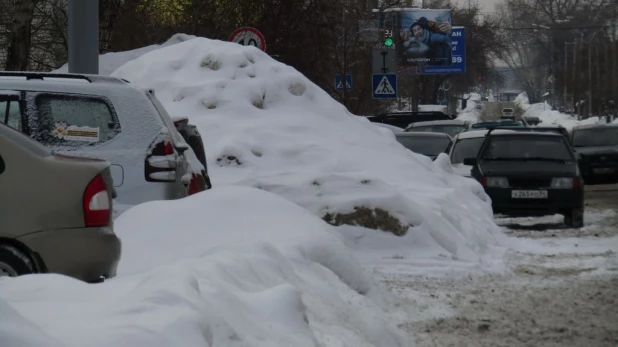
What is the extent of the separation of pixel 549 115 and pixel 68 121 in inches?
4465

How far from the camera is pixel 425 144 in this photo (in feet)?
81.5

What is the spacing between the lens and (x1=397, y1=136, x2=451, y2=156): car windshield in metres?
24.5

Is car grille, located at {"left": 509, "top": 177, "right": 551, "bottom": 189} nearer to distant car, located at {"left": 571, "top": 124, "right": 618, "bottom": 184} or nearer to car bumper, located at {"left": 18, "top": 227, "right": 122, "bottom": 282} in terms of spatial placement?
car bumper, located at {"left": 18, "top": 227, "right": 122, "bottom": 282}

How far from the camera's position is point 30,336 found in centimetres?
393

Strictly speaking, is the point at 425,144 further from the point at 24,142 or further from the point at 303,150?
the point at 24,142

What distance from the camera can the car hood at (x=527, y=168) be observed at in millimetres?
17406

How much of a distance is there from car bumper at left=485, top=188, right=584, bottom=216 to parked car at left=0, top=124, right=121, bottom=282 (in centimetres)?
1074

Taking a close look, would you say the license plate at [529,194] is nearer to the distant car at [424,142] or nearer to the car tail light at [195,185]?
the distant car at [424,142]

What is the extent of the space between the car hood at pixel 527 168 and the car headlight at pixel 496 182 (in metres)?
0.07

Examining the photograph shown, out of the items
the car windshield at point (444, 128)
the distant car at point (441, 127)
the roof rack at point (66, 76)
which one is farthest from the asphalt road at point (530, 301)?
the car windshield at point (444, 128)

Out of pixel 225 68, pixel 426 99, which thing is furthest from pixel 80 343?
pixel 426 99

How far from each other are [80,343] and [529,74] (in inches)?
7388

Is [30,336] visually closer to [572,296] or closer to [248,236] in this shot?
[248,236]

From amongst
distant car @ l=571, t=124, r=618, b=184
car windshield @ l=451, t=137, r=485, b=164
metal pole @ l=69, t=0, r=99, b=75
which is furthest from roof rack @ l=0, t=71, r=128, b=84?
distant car @ l=571, t=124, r=618, b=184
